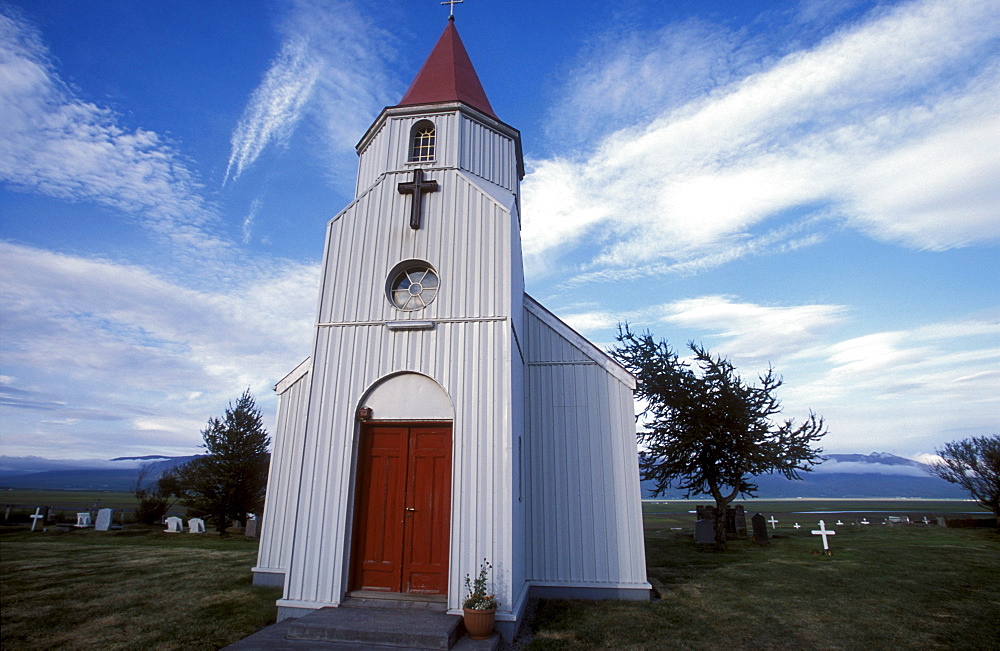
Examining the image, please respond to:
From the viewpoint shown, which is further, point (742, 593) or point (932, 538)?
point (932, 538)

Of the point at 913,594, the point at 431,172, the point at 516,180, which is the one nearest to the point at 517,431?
the point at 431,172

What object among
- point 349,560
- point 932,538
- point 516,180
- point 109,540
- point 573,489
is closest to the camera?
point 349,560

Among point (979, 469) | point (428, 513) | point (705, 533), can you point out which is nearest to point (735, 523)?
point (705, 533)

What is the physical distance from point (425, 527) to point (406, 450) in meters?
1.36

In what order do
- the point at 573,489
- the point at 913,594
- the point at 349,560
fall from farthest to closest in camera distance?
the point at 573,489 → the point at 913,594 → the point at 349,560

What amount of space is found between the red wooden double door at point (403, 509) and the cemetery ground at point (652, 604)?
6.48ft

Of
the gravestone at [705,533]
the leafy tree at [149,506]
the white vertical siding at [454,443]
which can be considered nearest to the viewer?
the white vertical siding at [454,443]

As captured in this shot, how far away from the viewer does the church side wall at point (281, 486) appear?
1038cm

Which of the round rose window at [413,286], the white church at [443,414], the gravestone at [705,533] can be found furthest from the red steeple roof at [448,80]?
the gravestone at [705,533]

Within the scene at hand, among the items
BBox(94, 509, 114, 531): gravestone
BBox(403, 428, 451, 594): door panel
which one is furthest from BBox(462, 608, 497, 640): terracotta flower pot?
BBox(94, 509, 114, 531): gravestone

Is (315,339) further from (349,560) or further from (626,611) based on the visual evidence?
(626,611)

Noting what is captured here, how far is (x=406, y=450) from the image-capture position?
837cm

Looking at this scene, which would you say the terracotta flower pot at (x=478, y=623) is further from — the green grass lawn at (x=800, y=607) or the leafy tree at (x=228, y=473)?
the leafy tree at (x=228, y=473)

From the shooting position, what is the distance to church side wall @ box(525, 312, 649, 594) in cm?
996
